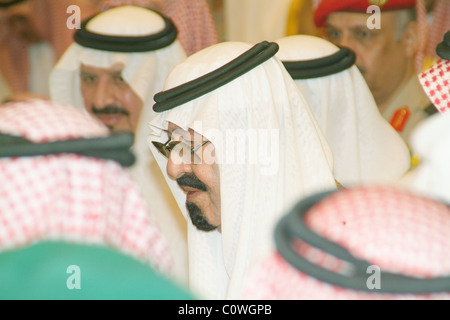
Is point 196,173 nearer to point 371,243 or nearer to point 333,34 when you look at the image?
point 371,243

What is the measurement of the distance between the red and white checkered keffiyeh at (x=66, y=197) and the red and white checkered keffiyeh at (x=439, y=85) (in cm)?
101

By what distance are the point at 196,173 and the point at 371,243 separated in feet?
3.62

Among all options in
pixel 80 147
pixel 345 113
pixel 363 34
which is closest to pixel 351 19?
pixel 363 34

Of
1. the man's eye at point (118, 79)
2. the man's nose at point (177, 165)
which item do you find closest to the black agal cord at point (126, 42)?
the man's eye at point (118, 79)

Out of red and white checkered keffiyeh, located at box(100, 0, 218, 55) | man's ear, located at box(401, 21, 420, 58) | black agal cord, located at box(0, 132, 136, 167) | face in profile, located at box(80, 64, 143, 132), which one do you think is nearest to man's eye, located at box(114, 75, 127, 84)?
face in profile, located at box(80, 64, 143, 132)

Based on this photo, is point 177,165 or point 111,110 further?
point 111,110

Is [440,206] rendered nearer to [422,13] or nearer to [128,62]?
[128,62]

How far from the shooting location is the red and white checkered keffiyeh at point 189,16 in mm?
3910

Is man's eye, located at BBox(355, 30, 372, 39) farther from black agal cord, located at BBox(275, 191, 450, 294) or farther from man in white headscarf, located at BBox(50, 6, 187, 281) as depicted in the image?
black agal cord, located at BBox(275, 191, 450, 294)

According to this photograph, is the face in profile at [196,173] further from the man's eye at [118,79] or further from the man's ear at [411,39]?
the man's ear at [411,39]

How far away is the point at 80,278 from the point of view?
1.12 metres

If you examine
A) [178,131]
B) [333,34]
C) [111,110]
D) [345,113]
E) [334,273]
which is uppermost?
[334,273]

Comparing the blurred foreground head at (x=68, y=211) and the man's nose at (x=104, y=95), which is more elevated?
the blurred foreground head at (x=68, y=211)

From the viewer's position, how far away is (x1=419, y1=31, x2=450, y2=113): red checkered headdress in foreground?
2104 mm
